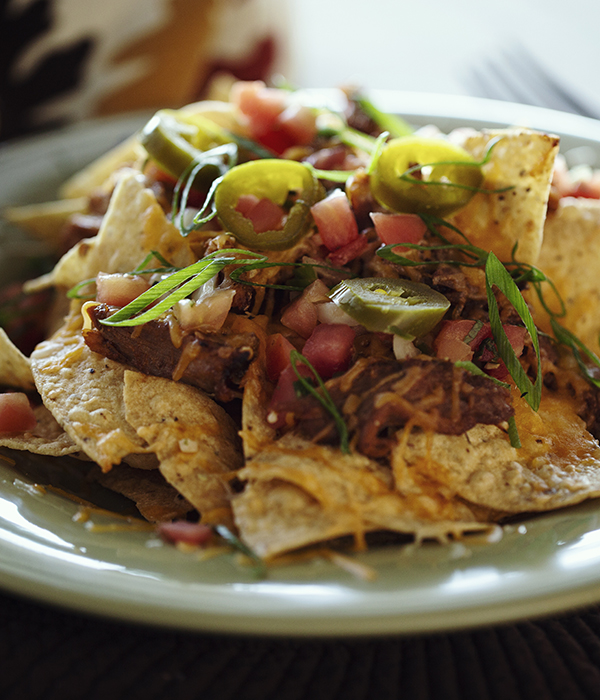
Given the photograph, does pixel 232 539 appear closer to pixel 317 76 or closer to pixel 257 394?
pixel 257 394

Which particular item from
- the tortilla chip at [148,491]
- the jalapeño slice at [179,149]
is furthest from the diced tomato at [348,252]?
the tortilla chip at [148,491]

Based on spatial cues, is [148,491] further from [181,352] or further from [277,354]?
[277,354]

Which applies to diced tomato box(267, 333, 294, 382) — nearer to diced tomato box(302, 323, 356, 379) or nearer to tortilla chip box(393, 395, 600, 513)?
diced tomato box(302, 323, 356, 379)

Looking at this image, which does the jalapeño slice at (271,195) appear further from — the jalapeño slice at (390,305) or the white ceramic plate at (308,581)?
the white ceramic plate at (308,581)

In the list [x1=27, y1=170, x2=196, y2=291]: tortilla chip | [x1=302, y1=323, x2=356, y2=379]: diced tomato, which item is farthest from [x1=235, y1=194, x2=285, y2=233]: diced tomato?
[x1=302, y1=323, x2=356, y2=379]: diced tomato

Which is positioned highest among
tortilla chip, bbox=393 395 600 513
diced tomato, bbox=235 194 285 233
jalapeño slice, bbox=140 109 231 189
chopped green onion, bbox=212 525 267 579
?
jalapeño slice, bbox=140 109 231 189
